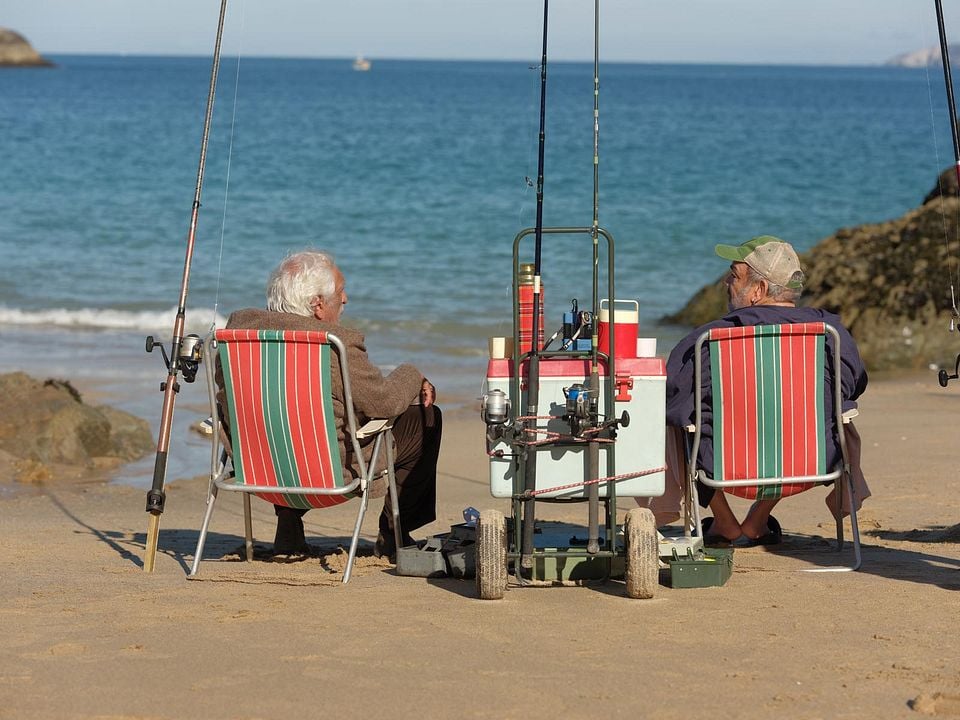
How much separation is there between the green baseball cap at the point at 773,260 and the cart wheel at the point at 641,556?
3.92 ft

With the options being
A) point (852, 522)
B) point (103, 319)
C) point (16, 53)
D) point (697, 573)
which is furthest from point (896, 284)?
point (16, 53)

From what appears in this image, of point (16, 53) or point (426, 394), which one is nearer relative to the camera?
point (426, 394)

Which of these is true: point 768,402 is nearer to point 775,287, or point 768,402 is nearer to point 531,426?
point 775,287

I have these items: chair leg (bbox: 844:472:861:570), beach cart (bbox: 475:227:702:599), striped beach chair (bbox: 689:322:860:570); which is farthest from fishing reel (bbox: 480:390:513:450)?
chair leg (bbox: 844:472:861:570)

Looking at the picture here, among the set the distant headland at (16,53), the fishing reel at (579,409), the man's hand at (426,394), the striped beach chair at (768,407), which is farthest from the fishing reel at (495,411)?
the distant headland at (16,53)

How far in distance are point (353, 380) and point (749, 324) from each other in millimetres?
1423

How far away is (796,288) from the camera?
524 centimetres

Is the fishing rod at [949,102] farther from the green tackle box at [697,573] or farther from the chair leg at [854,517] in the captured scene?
the green tackle box at [697,573]

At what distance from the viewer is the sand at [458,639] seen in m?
3.50

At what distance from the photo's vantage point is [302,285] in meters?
5.07

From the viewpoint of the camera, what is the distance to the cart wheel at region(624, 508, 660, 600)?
444 cm

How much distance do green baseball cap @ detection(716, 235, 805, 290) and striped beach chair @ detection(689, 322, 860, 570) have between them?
0.44 m

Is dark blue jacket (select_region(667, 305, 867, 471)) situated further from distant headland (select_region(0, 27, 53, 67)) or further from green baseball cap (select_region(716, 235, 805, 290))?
distant headland (select_region(0, 27, 53, 67))

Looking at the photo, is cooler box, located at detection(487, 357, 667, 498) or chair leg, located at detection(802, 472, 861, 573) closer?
cooler box, located at detection(487, 357, 667, 498)
